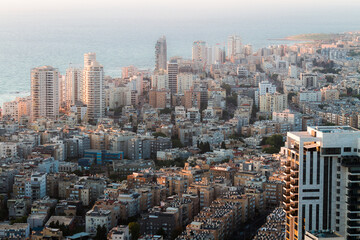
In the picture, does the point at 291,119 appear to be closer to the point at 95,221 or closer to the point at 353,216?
the point at 95,221

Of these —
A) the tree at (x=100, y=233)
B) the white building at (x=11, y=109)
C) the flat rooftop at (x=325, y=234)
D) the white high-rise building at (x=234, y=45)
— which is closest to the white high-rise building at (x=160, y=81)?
the white building at (x=11, y=109)

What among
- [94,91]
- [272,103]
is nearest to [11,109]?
[94,91]

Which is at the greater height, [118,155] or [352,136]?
[352,136]

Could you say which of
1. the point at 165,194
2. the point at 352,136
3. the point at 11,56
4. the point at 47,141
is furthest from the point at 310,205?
the point at 11,56

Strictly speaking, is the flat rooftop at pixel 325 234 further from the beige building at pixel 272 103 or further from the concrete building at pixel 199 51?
the concrete building at pixel 199 51

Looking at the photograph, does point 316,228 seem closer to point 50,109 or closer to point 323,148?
point 323,148

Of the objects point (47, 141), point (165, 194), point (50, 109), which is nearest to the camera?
point (165, 194)

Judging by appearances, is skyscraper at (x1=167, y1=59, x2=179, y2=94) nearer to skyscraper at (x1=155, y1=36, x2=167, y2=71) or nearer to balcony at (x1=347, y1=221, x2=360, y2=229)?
skyscraper at (x1=155, y1=36, x2=167, y2=71)
